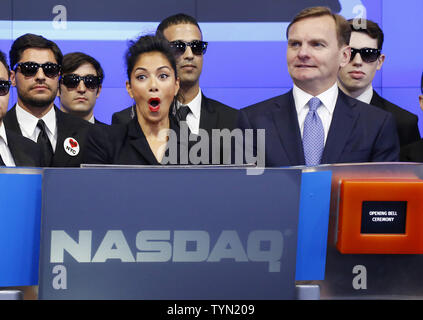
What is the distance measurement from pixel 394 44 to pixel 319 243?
10.4 feet

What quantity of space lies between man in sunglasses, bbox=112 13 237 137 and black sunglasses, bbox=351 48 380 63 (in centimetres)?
91

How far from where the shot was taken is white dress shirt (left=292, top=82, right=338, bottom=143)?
2979 millimetres

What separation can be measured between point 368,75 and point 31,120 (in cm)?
228

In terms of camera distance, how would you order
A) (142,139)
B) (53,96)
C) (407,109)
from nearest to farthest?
(142,139), (53,96), (407,109)

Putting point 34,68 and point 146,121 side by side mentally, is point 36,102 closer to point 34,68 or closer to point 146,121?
point 34,68

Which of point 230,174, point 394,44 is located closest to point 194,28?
point 394,44

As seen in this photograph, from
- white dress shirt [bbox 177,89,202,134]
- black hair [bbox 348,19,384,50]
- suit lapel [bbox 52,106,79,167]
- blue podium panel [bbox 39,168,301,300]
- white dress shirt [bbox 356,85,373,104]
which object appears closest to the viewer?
blue podium panel [bbox 39,168,301,300]

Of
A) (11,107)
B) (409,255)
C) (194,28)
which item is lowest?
(409,255)

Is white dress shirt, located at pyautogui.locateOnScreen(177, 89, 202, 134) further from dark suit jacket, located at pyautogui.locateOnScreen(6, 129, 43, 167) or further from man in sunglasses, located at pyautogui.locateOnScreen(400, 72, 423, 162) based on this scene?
man in sunglasses, located at pyautogui.locateOnScreen(400, 72, 423, 162)

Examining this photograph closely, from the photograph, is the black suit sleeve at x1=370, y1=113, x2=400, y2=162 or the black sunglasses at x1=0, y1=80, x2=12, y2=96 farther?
the black sunglasses at x1=0, y1=80, x2=12, y2=96

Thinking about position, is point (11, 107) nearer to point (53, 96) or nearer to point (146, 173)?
point (53, 96)

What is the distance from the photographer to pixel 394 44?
13.8 feet

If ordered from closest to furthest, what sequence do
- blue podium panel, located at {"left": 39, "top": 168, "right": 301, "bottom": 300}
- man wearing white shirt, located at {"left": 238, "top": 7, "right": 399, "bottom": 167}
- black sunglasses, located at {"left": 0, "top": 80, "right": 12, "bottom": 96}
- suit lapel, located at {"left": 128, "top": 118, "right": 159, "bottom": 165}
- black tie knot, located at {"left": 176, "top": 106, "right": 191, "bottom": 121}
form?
1. blue podium panel, located at {"left": 39, "top": 168, "right": 301, "bottom": 300}
2. suit lapel, located at {"left": 128, "top": 118, "right": 159, "bottom": 165}
3. man wearing white shirt, located at {"left": 238, "top": 7, "right": 399, "bottom": 167}
4. black sunglasses, located at {"left": 0, "top": 80, "right": 12, "bottom": 96}
5. black tie knot, located at {"left": 176, "top": 106, "right": 191, "bottom": 121}

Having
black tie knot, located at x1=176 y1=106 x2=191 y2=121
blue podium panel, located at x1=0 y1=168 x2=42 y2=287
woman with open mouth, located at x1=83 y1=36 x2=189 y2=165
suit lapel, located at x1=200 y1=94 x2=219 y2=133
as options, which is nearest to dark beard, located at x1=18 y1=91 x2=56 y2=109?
woman with open mouth, located at x1=83 y1=36 x2=189 y2=165
